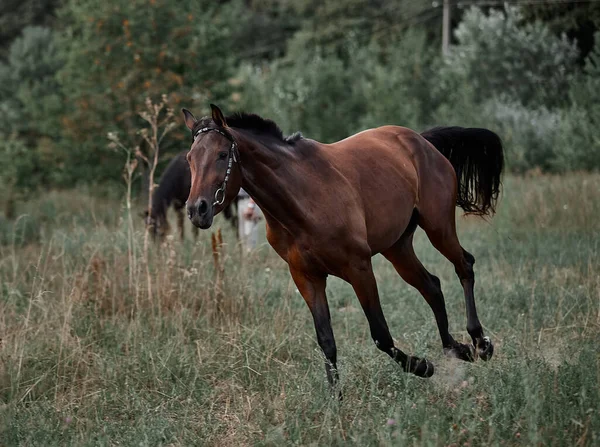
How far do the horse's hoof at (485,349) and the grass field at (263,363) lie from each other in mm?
61

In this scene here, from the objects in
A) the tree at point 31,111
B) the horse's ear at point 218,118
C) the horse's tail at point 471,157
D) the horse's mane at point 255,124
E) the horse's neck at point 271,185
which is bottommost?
the tree at point 31,111

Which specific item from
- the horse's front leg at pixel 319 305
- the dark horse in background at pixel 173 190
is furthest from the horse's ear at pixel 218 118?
the dark horse in background at pixel 173 190

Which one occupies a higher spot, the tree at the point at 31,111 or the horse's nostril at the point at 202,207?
the horse's nostril at the point at 202,207

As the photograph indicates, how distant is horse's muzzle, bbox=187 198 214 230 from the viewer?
13.0ft

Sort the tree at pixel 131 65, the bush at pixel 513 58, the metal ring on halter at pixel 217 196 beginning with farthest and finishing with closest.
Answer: the bush at pixel 513 58 < the tree at pixel 131 65 < the metal ring on halter at pixel 217 196

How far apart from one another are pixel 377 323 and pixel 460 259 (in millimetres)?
1493

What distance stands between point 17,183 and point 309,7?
77.4ft

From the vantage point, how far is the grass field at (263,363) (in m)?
4.00

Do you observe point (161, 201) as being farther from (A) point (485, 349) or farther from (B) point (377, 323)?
(B) point (377, 323)

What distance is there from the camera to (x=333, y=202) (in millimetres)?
4648

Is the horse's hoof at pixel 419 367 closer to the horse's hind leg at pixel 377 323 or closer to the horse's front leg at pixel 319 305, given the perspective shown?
the horse's hind leg at pixel 377 323

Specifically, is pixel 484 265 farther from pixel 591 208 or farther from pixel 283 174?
pixel 283 174

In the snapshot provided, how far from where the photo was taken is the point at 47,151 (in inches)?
771

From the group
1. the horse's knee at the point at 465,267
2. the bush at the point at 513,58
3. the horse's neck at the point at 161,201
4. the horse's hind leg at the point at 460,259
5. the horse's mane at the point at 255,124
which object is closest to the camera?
the horse's mane at the point at 255,124
